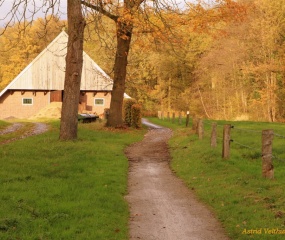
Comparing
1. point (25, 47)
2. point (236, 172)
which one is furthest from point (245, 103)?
point (236, 172)

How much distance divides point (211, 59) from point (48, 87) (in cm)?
1915

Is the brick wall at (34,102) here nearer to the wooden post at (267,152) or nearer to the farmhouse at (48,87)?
the farmhouse at (48,87)

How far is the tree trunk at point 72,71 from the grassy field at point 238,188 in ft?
15.8

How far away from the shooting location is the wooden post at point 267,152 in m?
10.7

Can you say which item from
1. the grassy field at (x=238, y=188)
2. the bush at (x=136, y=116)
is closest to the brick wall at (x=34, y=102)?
the bush at (x=136, y=116)

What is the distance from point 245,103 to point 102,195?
→ 135 ft

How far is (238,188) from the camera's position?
10250 millimetres

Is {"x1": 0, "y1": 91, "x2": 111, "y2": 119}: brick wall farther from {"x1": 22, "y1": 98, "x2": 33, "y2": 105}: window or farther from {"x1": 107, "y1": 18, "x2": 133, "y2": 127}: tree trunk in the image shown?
{"x1": 107, "y1": 18, "x2": 133, "y2": 127}: tree trunk

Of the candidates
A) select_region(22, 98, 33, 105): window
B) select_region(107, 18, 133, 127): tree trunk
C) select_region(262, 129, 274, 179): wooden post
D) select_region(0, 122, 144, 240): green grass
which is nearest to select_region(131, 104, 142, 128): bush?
select_region(107, 18, 133, 127): tree trunk

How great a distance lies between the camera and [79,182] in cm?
1077

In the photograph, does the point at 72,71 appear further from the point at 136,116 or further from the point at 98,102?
the point at 98,102

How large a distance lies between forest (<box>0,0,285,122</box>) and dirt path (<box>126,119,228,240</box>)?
1130 cm

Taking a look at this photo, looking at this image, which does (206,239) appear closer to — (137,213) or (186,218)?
(186,218)

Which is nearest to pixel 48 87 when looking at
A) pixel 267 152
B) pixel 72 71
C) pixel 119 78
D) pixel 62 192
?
pixel 119 78
